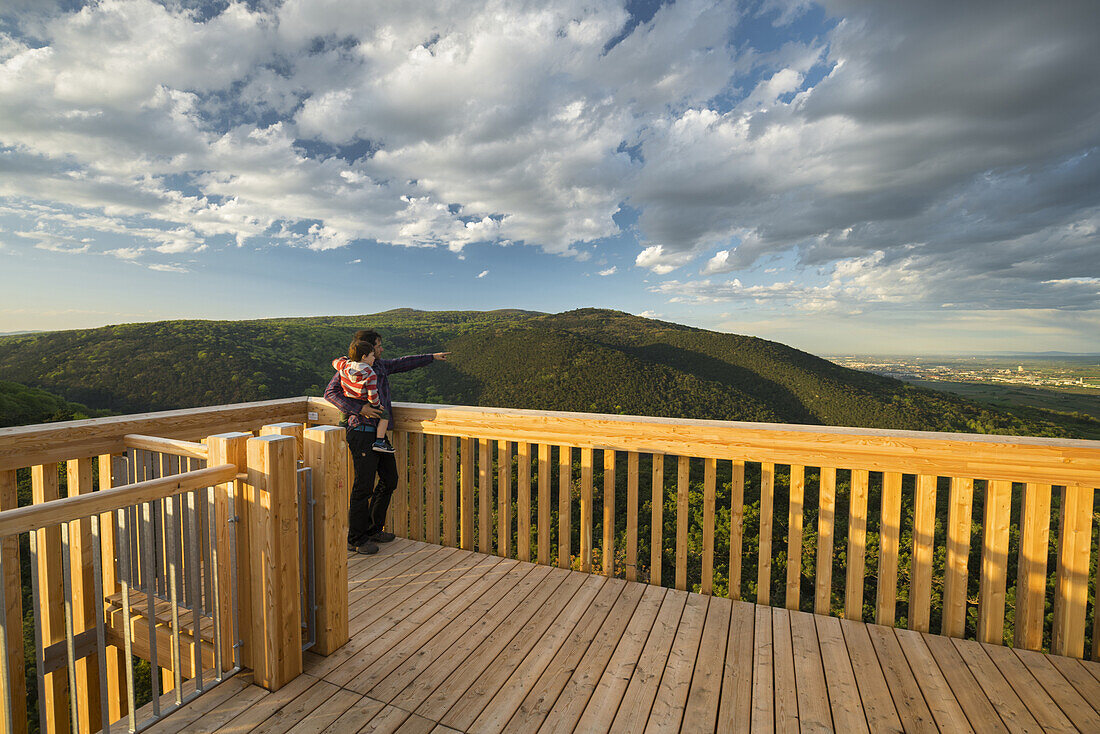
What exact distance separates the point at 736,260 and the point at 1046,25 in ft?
143

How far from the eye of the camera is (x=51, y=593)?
6.86ft

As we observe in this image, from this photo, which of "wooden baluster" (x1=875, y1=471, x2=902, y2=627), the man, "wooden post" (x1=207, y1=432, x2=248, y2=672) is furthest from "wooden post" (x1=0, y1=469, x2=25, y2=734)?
"wooden baluster" (x1=875, y1=471, x2=902, y2=627)

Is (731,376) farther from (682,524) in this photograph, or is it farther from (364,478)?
(364,478)

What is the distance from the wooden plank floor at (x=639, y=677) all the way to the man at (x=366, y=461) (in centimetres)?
71

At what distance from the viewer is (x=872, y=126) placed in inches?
605

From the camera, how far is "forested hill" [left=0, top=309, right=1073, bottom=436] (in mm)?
23047

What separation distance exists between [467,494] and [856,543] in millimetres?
2280

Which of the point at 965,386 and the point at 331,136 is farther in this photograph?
the point at 965,386

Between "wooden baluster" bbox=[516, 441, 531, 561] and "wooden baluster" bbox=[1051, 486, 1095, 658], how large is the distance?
256 centimetres

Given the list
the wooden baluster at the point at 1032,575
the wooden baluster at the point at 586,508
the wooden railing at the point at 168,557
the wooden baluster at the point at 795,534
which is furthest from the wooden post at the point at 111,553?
the wooden baluster at the point at 1032,575

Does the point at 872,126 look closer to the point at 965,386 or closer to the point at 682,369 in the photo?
the point at 682,369

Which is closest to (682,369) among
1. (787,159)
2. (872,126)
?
(787,159)

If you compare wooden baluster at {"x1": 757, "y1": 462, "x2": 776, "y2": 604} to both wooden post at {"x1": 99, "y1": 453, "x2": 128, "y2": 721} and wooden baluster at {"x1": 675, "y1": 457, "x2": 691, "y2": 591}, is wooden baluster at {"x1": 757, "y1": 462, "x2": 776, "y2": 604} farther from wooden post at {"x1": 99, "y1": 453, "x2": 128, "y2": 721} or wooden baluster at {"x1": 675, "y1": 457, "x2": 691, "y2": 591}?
wooden post at {"x1": 99, "y1": 453, "x2": 128, "y2": 721}

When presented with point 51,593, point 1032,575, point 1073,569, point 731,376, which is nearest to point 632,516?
point 1032,575
